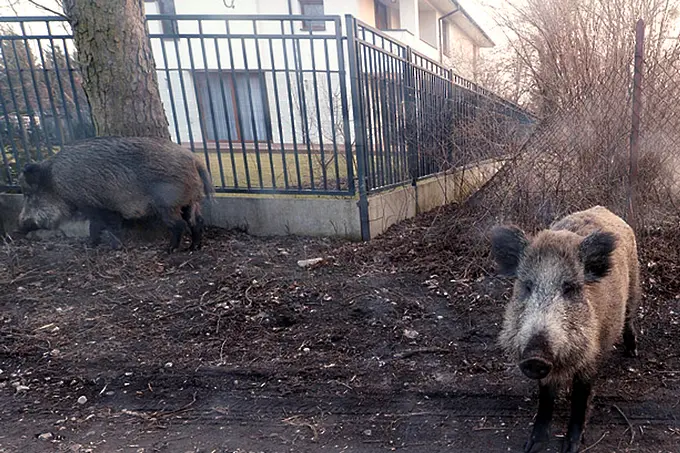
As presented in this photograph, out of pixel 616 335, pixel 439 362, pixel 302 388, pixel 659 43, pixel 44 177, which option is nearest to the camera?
pixel 616 335

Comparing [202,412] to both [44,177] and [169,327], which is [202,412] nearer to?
[169,327]

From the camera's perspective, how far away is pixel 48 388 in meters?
2.93

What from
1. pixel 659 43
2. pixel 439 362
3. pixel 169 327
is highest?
pixel 659 43

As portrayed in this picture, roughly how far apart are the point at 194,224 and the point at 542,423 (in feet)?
13.6

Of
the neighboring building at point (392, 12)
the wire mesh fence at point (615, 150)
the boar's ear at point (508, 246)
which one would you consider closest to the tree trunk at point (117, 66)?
the wire mesh fence at point (615, 150)

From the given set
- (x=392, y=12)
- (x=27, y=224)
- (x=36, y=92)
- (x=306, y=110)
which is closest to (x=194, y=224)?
(x=306, y=110)

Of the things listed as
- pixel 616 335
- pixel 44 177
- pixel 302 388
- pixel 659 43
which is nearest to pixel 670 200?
pixel 659 43

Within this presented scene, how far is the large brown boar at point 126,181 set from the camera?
16.8 feet

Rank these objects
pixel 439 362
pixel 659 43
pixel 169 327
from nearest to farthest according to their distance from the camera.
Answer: pixel 439 362 < pixel 169 327 < pixel 659 43

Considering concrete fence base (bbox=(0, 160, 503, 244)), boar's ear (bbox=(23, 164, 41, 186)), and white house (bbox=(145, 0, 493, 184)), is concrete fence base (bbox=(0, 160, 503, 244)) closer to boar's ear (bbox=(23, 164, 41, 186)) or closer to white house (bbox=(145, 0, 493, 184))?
boar's ear (bbox=(23, 164, 41, 186))

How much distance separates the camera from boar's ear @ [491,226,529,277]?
258cm

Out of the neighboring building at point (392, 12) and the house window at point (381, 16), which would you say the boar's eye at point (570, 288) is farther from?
the house window at point (381, 16)

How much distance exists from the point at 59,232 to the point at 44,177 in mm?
772

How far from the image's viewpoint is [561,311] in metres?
2.14
